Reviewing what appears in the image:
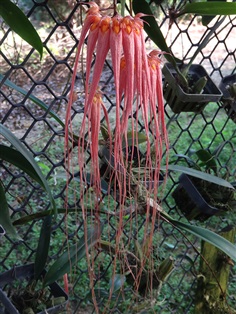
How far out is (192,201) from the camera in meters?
1.24

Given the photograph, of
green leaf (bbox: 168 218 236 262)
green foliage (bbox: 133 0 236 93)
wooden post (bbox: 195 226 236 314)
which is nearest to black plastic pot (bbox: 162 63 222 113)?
green foliage (bbox: 133 0 236 93)

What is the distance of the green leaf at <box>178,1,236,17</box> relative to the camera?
849 mm

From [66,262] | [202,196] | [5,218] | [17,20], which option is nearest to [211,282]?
[202,196]

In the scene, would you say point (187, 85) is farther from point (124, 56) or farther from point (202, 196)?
point (124, 56)

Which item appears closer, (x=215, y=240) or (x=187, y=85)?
(x=215, y=240)

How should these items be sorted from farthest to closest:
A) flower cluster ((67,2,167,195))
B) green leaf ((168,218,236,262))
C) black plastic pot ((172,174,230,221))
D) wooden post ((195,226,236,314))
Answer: wooden post ((195,226,236,314)) → black plastic pot ((172,174,230,221)) → green leaf ((168,218,236,262)) → flower cluster ((67,2,167,195))

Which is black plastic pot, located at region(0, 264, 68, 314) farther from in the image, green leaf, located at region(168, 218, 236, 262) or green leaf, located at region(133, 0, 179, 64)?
green leaf, located at region(133, 0, 179, 64)

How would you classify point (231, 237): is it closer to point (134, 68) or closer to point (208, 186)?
point (208, 186)

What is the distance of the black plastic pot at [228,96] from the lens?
132 centimetres

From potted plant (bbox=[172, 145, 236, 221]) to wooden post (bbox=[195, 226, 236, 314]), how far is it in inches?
9.5

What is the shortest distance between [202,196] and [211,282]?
387mm

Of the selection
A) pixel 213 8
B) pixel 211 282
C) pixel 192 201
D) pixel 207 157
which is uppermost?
pixel 213 8

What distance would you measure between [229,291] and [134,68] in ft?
4.76

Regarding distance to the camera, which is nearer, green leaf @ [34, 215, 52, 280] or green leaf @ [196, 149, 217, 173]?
green leaf @ [34, 215, 52, 280]
